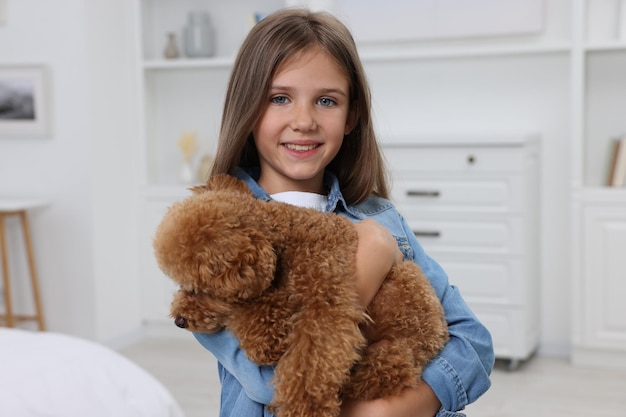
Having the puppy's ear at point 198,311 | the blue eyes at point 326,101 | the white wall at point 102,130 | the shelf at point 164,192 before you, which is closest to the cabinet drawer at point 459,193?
the white wall at point 102,130

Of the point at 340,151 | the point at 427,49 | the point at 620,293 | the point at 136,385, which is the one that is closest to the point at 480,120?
the point at 427,49

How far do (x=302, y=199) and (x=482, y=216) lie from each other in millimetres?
2638

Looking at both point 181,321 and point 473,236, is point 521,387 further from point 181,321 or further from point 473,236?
point 181,321

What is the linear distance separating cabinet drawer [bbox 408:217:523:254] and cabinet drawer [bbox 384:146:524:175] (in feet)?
0.80

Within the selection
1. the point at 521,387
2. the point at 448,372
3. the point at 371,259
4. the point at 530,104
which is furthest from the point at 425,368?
the point at 530,104

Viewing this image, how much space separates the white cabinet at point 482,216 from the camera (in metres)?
3.71

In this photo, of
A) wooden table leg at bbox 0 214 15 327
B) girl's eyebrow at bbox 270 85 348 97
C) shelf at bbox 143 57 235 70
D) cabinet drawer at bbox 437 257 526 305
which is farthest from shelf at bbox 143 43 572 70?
girl's eyebrow at bbox 270 85 348 97

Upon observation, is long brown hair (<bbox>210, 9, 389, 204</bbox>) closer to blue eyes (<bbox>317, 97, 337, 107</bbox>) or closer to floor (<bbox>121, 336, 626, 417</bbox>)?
blue eyes (<bbox>317, 97, 337, 107</bbox>)

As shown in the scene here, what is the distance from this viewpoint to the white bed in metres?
1.80

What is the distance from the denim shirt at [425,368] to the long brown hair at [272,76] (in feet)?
0.11

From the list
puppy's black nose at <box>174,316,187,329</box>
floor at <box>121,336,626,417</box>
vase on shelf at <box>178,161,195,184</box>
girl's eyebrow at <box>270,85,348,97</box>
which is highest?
girl's eyebrow at <box>270,85,348,97</box>

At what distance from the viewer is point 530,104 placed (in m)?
4.11

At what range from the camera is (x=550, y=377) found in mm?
3676

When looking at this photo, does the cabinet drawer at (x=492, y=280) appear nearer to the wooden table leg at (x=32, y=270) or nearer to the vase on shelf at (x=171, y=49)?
the vase on shelf at (x=171, y=49)
